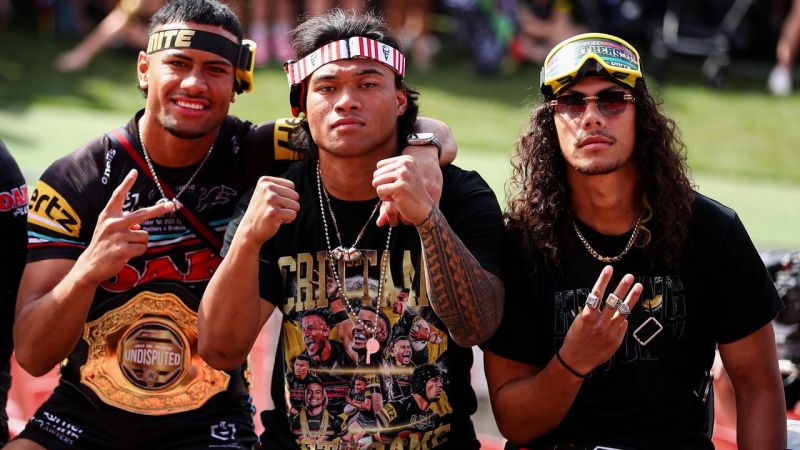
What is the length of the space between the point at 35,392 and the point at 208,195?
1.79 meters

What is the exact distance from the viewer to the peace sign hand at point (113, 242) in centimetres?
333

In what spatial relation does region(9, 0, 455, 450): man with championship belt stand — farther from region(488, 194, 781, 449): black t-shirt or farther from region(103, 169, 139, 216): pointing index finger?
region(488, 194, 781, 449): black t-shirt

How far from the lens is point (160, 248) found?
379 cm

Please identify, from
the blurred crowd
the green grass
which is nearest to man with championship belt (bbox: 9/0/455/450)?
the green grass

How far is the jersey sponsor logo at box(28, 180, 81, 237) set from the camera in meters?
3.66

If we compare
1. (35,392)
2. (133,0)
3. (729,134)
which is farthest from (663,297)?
(133,0)

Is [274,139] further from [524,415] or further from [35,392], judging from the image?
[35,392]

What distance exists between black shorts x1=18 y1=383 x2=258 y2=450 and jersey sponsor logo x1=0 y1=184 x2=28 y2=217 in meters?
0.71

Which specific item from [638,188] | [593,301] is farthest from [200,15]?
[593,301]

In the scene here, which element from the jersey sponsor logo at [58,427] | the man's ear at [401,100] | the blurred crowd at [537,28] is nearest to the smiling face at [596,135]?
the man's ear at [401,100]

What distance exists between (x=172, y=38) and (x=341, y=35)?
715 mm

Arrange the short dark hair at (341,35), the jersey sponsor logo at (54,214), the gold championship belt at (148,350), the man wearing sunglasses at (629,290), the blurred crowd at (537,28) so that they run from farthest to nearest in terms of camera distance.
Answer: the blurred crowd at (537,28) < the gold championship belt at (148,350) < the jersey sponsor logo at (54,214) < the short dark hair at (341,35) < the man wearing sunglasses at (629,290)

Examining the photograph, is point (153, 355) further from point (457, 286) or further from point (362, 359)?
point (457, 286)

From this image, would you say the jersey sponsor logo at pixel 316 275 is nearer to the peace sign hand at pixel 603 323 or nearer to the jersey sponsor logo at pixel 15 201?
the peace sign hand at pixel 603 323
